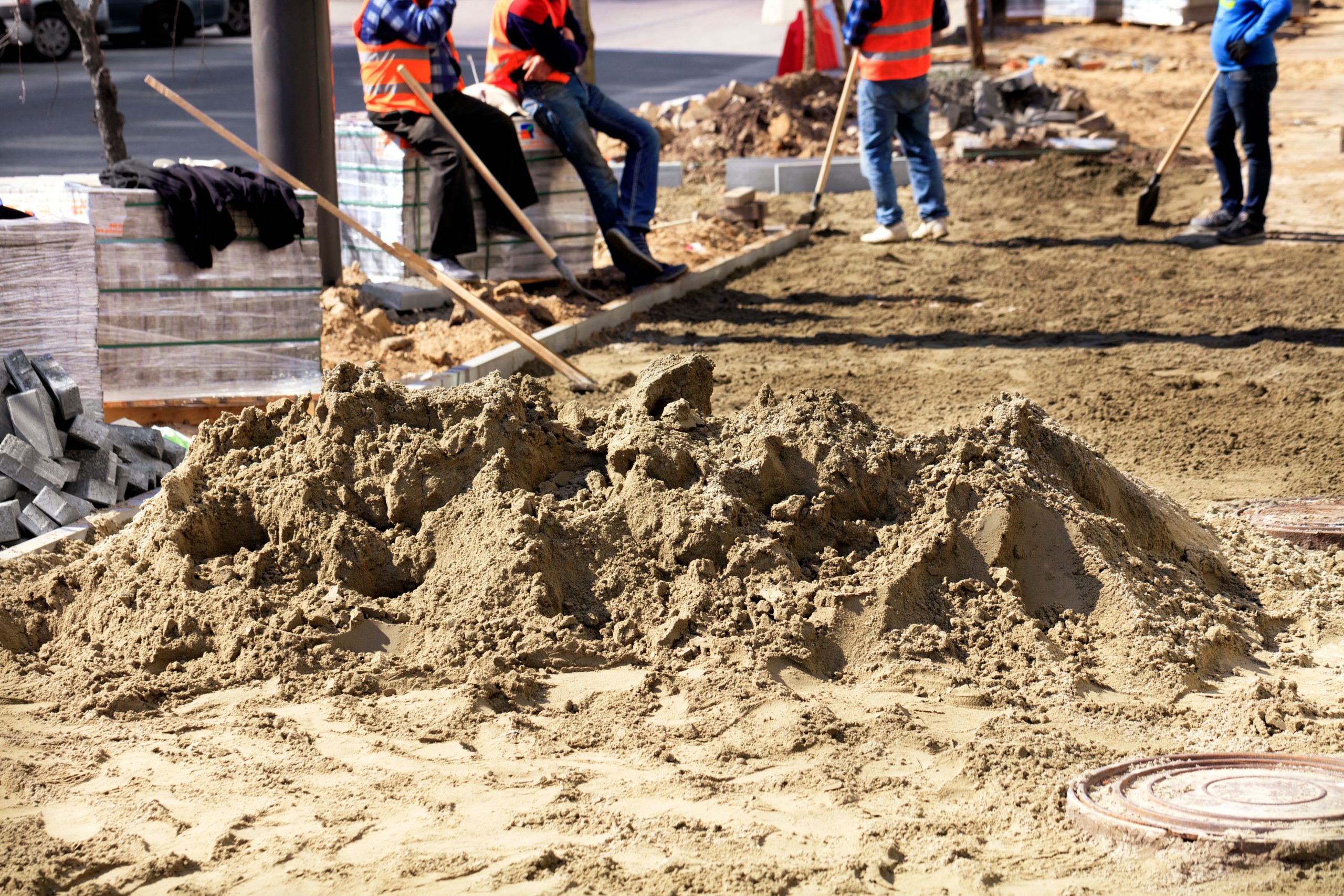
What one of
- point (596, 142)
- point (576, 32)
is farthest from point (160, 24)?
point (596, 142)

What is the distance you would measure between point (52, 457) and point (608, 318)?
3.78 metres

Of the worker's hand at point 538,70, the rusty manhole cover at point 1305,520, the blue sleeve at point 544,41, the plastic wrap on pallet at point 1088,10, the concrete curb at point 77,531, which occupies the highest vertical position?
the plastic wrap on pallet at point 1088,10

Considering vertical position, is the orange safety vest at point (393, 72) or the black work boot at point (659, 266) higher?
the orange safety vest at point (393, 72)

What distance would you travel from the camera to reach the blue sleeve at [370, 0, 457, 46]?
7234mm

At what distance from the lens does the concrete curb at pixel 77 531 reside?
427 cm

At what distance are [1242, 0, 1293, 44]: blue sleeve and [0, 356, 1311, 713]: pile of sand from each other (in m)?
5.74

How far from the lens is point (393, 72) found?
7.39m

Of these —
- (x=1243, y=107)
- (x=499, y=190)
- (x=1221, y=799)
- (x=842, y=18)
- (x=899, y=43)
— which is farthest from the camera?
(x=842, y=18)

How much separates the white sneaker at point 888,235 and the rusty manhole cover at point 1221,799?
7.32 metres

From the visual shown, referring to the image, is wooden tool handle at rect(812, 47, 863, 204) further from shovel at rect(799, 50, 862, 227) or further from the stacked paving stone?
the stacked paving stone

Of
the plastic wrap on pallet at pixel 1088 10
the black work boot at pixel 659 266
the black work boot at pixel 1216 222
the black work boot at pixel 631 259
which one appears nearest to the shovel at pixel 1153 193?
the black work boot at pixel 1216 222

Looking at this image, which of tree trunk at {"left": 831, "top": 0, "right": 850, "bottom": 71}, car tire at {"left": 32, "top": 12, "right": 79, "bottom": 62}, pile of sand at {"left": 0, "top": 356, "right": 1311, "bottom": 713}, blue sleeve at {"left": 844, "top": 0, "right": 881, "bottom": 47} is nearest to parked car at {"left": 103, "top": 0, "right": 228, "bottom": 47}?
car tire at {"left": 32, "top": 12, "right": 79, "bottom": 62}

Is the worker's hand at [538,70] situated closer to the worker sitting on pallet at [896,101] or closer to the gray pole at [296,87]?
the gray pole at [296,87]

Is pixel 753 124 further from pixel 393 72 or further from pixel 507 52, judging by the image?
pixel 393 72
